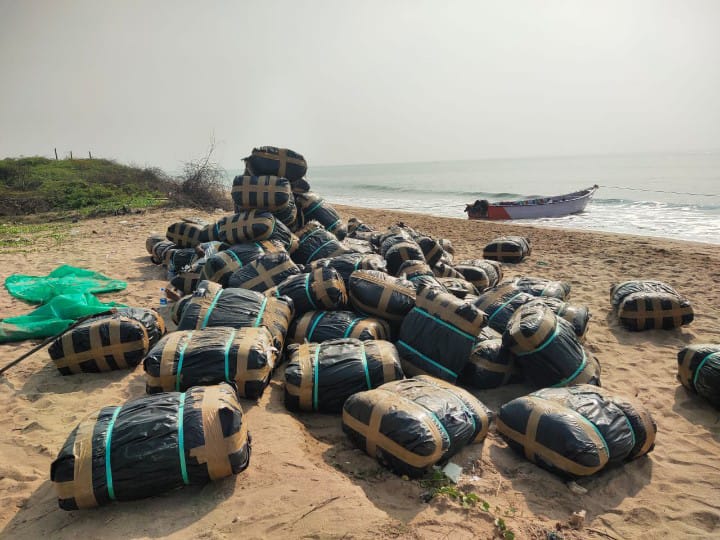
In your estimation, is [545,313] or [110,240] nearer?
[545,313]

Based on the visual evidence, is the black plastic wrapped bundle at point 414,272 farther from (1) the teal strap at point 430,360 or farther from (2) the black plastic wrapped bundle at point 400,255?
(1) the teal strap at point 430,360

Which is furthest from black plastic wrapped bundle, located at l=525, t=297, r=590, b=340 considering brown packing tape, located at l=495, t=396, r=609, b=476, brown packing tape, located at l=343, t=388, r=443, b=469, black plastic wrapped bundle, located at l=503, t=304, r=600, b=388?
brown packing tape, located at l=343, t=388, r=443, b=469

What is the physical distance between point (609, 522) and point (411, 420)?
154 cm

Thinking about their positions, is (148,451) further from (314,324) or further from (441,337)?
(441,337)

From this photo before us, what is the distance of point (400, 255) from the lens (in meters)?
6.84

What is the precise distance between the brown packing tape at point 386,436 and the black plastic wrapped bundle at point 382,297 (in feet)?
5.04

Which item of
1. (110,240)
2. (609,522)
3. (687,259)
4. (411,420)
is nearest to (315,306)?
(411,420)

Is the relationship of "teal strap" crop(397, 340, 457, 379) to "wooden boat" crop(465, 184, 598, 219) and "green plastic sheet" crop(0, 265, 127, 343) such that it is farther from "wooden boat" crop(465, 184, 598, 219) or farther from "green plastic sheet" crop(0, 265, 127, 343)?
"wooden boat" crop(465, 184, 598, 219)

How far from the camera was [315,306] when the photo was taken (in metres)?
5.09

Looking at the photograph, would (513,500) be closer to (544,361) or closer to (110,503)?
(544,361)

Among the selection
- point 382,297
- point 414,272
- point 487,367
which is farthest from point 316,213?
point 487,367

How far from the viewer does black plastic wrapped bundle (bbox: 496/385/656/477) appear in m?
3.29

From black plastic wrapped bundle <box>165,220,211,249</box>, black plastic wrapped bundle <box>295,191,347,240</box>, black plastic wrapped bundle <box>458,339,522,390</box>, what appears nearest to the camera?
black plastic wrapped bundle <box>458,339,522,390</box>

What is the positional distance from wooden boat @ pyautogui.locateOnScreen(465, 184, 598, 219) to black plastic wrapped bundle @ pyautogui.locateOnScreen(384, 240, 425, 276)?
15127 mm
